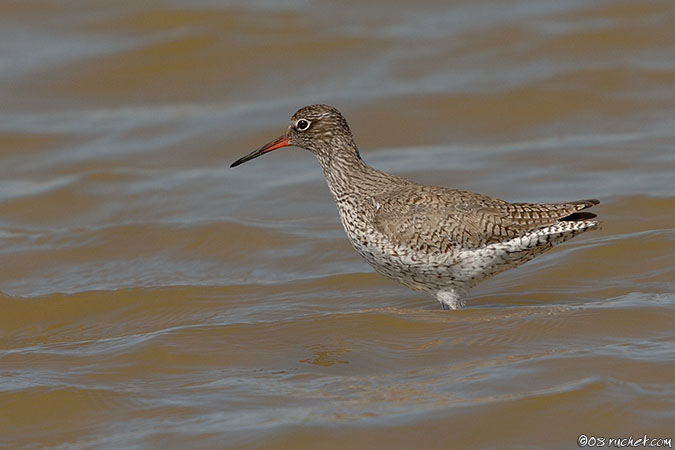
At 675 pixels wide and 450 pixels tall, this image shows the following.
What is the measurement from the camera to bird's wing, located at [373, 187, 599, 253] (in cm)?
898

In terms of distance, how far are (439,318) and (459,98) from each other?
6193mm

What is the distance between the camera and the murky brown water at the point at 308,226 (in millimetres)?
7332

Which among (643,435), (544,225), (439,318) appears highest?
(544,225)

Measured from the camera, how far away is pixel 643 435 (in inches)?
263

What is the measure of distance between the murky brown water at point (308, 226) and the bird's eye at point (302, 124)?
4.64 feet

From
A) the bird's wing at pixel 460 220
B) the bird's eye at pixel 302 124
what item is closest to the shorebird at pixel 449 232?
the bird's wing at pixel 460 220

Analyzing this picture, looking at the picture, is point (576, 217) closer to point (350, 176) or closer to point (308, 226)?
point (350, 176)

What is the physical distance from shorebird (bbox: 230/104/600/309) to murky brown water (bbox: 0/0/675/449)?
1.14ft

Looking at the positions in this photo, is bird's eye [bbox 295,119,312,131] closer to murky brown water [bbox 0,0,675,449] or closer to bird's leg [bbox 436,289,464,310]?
murky brown water [bbox 0,0,675,449]

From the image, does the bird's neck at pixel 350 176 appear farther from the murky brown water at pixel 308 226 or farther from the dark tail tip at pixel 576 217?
the dark tail tip at pixel 576 217

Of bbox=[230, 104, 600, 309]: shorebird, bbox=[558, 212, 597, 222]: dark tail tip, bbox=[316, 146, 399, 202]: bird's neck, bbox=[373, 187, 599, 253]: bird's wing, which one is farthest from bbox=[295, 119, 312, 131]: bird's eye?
bbox=[558, 212, 597, 222]: dark tail tip

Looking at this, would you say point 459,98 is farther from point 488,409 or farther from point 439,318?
point 488,409

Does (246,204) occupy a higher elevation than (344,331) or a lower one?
higher


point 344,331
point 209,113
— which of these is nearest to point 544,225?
point 344,331
